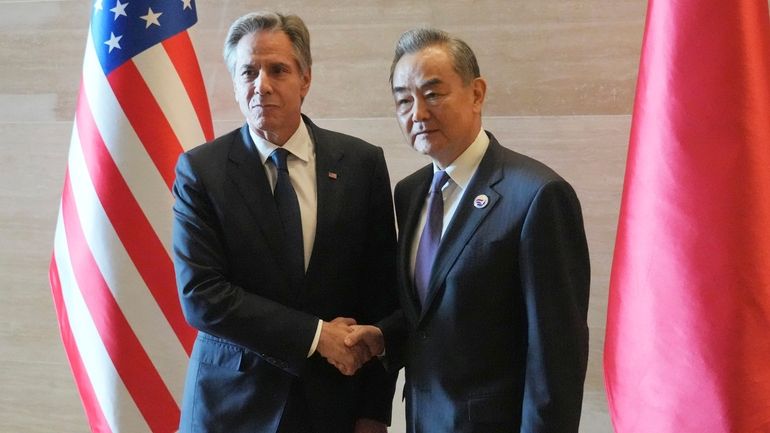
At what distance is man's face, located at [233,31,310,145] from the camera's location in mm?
1662

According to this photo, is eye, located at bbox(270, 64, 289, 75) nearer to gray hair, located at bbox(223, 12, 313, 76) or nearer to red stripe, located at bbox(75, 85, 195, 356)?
gray hair, located at bbox(223, 12, 313, 76)

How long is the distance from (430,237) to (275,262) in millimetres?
335

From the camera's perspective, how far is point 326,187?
1700 millimetres

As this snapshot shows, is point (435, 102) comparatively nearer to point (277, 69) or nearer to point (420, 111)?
point (420, 111)

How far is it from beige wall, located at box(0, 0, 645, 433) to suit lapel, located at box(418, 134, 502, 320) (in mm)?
1048

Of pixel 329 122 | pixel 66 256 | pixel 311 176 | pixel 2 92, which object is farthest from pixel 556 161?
pixel 2 92

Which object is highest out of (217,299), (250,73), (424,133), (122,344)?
(250,73)

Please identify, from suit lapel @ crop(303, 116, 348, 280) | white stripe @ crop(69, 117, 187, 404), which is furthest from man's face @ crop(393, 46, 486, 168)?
white stripe @ crop(69, 117, 187, 404)

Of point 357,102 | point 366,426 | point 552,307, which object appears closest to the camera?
point 552,307

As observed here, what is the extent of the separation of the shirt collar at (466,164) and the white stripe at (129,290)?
1.12 metres

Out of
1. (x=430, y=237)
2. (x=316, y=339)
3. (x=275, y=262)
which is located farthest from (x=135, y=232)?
(x=430, y=237)

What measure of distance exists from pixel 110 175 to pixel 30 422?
57.1 inches

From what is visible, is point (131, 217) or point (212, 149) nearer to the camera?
point (212, 149)

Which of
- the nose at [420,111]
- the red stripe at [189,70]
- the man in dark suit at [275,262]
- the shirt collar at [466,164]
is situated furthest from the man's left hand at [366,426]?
the red stripe at [189,70]
